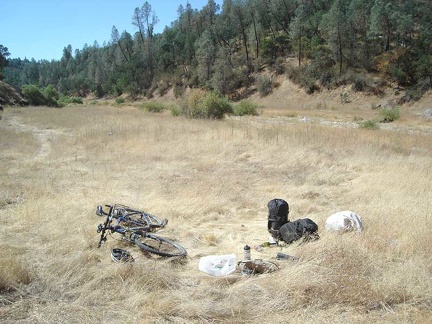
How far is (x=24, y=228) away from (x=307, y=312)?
16.0ft

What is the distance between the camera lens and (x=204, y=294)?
162 inches

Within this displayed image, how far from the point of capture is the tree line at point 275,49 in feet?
147

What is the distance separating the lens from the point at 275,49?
199 ft

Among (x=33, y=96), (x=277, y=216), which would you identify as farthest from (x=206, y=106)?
(x=33, y=96)

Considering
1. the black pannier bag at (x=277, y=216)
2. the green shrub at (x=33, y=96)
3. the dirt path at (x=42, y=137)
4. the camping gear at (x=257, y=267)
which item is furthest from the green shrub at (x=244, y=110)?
the green shrub at (x=33, y=96)

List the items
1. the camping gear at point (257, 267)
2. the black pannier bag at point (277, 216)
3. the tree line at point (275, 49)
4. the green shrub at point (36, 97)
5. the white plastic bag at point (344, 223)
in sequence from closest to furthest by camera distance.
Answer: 1. the camping gear at point (257, 267)
2. the white plastic bag at point (344, 223)
3. the black pannier bag at point (277, 216)
4. the tree line at point (275, 49)
5. the green shrub at point (36, 97)

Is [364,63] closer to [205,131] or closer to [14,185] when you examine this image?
[205,131]

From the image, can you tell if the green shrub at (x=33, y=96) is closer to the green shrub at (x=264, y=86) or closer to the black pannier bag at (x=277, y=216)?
the green shrub at (x=264, y=86)

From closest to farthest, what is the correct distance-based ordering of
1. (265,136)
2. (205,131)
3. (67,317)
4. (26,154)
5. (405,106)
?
(67,317)
(26,154)
(265,136)
(205,131)
(405,106)

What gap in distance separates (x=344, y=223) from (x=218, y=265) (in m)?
2.19

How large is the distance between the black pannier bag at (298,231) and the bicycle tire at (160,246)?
157 cm

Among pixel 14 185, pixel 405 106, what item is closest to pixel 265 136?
pixel 14 185

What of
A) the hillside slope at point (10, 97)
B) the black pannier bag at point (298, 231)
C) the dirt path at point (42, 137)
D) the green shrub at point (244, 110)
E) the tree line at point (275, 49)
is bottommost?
the black pannier bag at point (298, 231)

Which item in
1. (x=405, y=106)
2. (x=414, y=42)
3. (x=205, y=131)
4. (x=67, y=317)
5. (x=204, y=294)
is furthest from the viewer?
(x=414, y=42)
